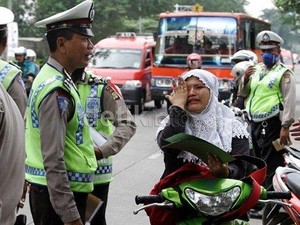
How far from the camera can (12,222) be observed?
2.94 meters

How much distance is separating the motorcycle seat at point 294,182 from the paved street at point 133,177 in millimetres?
2086

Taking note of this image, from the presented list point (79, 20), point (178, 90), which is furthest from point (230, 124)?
point (79, 20)

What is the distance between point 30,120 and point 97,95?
808mm

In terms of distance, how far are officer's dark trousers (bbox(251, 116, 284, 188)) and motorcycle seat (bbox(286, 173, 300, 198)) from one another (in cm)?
204

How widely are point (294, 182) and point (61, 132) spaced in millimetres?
2029

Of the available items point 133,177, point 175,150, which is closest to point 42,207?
point 175,150

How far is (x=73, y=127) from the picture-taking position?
142 inches

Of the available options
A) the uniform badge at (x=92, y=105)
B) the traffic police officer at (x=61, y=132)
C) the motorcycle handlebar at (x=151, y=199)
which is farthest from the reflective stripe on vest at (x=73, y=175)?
the uniform badge at (x=92, y=105)

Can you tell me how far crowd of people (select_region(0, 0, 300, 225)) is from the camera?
9.65 ft

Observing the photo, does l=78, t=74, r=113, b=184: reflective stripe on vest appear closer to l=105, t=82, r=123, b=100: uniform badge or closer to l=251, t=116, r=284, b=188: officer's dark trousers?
l=105, t=82, r=123, b=100: uniform badge

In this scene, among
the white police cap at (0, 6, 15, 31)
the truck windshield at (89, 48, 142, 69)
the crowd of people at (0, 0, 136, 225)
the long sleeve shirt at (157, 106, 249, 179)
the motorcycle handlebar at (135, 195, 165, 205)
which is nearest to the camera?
the white police cap at (0, 6, 15, 31)

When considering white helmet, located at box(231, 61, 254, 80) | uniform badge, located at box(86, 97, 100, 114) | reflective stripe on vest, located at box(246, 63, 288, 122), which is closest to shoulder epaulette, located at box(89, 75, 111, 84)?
uniform badge, located at box(86, 97, 100, 114)

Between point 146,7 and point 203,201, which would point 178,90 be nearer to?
point 203,201

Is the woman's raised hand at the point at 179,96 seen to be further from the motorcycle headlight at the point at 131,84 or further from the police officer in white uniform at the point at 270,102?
the motorcycle headlight at the point at 131,84
